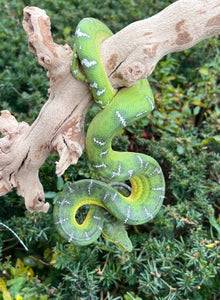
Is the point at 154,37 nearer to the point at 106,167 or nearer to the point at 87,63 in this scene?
the point at 87,63

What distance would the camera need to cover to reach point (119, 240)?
7.36ft

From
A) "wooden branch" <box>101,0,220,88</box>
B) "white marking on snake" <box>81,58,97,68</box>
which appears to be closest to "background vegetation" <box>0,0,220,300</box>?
"wooden branch" <box>101,0,220,88</box>

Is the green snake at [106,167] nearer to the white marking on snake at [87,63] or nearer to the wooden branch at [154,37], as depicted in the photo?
the white marking on snake at [87,63]

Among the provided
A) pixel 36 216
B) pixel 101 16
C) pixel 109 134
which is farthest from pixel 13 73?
pixel 109 134

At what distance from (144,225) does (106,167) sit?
44.3 inches

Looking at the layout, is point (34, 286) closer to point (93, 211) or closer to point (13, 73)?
point (93, 211)

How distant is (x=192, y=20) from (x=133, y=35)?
13.4 inches

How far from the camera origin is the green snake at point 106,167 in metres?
1.65

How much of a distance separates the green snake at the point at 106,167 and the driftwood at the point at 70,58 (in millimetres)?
95

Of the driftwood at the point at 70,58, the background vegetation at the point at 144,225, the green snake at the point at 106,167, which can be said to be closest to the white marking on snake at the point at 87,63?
the green snake at the point at 106,167

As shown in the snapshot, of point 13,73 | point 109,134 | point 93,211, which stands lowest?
point 93,211

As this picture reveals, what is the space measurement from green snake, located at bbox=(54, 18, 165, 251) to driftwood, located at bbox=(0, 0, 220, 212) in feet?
0.31

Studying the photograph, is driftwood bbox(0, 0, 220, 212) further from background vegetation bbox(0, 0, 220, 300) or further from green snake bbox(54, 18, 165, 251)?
background vegetation bbox(0, 0, 220, 300)

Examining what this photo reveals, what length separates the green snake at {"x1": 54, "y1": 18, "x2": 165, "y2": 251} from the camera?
1649 millimetres
